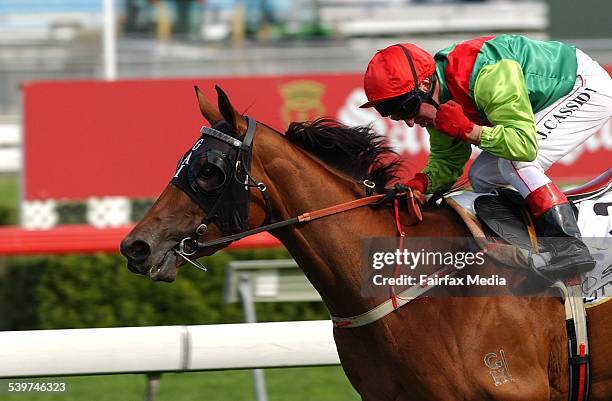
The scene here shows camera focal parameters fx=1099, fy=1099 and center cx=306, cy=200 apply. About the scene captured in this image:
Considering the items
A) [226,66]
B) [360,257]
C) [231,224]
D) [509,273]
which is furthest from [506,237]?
[226,66]

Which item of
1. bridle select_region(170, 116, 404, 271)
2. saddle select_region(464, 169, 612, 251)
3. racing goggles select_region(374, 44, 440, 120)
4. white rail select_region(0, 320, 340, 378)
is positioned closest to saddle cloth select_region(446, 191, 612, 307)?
saddle select_region(464, 169, 612, 251)

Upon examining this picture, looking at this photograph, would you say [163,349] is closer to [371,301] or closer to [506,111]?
[371,301]

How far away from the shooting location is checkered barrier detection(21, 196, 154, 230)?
8125 millimetres

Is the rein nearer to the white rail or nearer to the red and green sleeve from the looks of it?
the red and green sleeve

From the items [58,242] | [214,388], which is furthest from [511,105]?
[214,388]

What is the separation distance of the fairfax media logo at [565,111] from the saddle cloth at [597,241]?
0.81 ft

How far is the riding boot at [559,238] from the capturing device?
10.6 ft

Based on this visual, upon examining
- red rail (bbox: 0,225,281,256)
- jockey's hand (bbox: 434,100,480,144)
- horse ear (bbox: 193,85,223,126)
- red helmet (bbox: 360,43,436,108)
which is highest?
red helmet (bbox: 360,43,436,108)

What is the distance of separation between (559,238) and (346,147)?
2.36 feet

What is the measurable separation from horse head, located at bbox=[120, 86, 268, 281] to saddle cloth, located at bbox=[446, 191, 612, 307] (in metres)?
0.74

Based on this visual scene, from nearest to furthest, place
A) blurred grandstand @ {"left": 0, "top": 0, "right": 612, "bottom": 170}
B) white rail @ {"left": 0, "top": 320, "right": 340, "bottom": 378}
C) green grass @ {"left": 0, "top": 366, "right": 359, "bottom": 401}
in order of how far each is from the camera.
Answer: white rail @ {"left": 0, "top": 320, "right": 340, "bottom": 378}, green grass @ {"left": 0, "top": 366, "right": 359, "bottom": 401}, blurred grandstand @ {"left": 0, "top": 0, "right": 612, "bottom": 170}

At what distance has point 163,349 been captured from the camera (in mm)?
3941

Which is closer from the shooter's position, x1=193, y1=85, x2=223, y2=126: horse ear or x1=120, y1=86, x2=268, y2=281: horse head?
x1=120, y1=86, x2=268, y2=281: horse head

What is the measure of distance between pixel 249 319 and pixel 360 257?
5.43 feet
